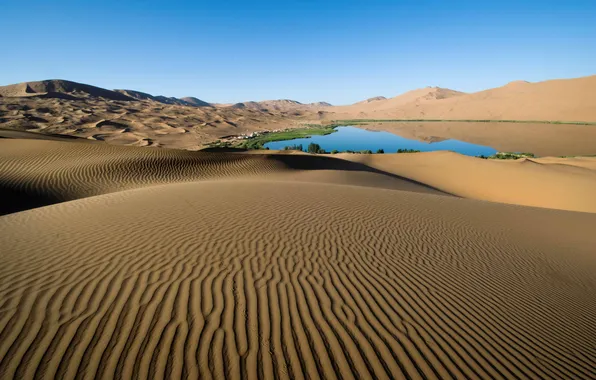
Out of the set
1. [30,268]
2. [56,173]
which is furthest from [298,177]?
[30,268]

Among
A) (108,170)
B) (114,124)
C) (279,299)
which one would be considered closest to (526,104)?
(114,124)

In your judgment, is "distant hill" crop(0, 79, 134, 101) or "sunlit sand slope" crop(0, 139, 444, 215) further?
"distant hill" crop(0, 79, 134, 101)

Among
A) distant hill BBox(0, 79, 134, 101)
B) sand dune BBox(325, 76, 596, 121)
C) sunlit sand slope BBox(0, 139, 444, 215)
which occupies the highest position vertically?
distant hill BBox(0, 79, 134, 101)

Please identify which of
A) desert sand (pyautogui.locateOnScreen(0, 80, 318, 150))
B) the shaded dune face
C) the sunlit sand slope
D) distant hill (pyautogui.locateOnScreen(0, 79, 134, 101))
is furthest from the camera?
distant hill (pyautogui.locateOnScreen(0, 79, 134, 101))

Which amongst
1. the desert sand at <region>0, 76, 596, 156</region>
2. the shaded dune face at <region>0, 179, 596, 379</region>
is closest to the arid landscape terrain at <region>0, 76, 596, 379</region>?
the shaded dune face at <region>0, 179, 596, 379</region>

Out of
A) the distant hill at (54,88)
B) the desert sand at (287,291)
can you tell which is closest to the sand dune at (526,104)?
the desert sand at (287,291)

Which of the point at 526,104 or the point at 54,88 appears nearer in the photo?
the point at 54,88

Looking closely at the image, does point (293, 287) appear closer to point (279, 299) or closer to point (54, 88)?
point (279, 299)

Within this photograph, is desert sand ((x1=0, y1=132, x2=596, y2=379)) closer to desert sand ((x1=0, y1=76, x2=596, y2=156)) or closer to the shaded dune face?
the shaded dune face
